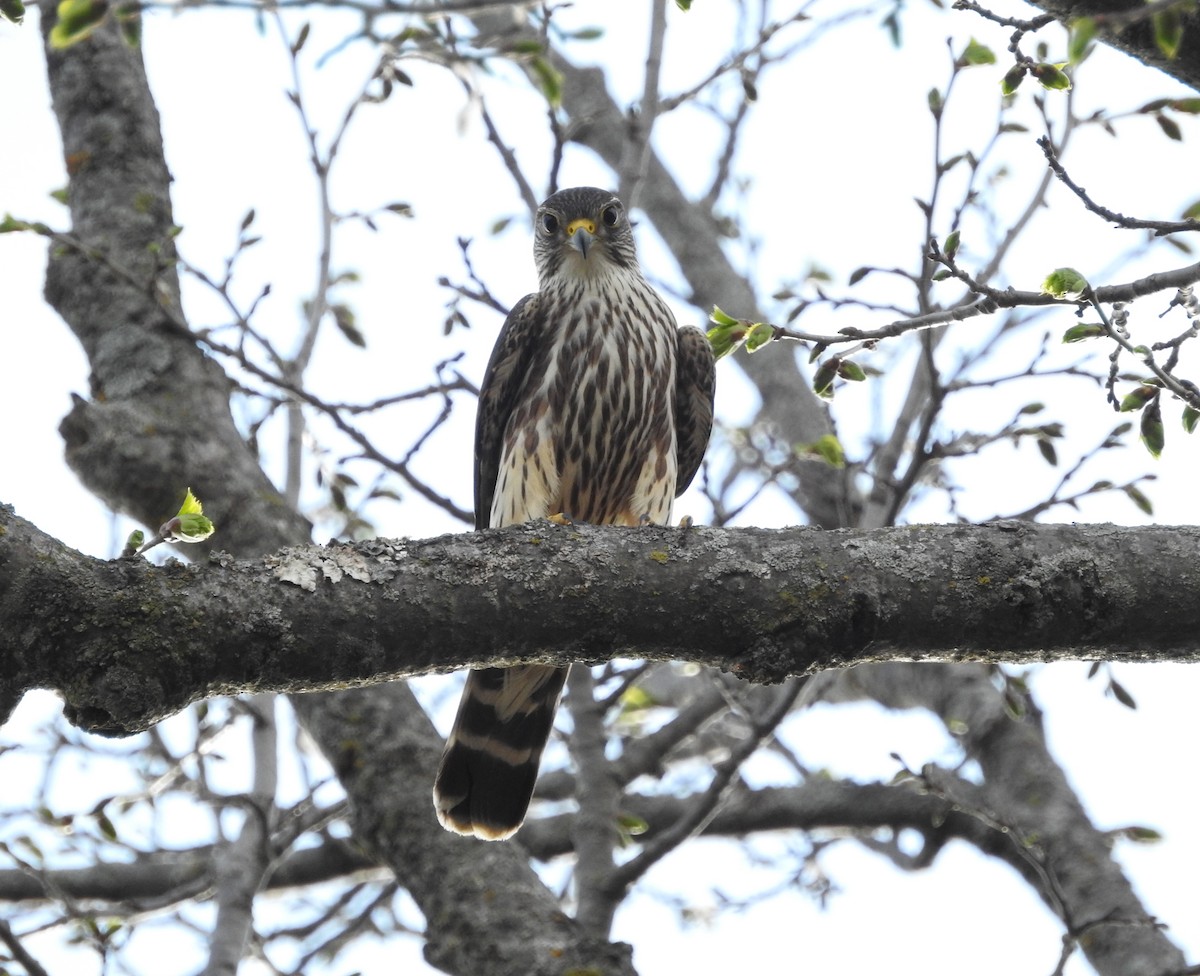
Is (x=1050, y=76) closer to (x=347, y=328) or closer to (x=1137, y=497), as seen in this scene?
(x=1137, y=497)

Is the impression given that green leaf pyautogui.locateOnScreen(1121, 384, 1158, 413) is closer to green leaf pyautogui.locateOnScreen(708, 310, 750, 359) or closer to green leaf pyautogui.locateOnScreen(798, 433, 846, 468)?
green leaf pyautogui.locateOnScreen(708, 310, 750, 359)

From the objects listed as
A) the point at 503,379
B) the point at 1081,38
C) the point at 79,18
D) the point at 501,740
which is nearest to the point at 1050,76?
the point at 1081,38

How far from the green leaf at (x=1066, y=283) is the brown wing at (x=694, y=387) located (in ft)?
8.53

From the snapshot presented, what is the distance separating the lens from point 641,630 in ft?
9.30

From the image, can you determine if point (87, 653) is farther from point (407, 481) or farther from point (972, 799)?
point (972, 799)

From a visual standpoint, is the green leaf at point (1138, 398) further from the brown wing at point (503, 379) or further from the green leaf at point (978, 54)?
the brown wing at point (503, 379)

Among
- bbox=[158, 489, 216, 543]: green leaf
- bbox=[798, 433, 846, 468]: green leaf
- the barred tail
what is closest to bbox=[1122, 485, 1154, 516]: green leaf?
bbox=[798, 433, 846, 468]: green leaf

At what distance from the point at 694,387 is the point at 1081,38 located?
3607 mm

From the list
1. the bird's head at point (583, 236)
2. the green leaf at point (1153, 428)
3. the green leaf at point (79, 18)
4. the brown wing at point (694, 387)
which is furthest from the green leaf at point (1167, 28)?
the bird's head at point (583, 236)

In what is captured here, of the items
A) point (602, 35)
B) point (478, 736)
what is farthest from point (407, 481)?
point (602, 35)

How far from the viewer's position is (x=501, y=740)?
14.5 ft

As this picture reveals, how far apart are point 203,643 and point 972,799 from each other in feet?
12.3

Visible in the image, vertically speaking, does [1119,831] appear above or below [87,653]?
above

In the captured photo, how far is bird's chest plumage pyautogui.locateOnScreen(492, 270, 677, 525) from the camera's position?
511 cm
